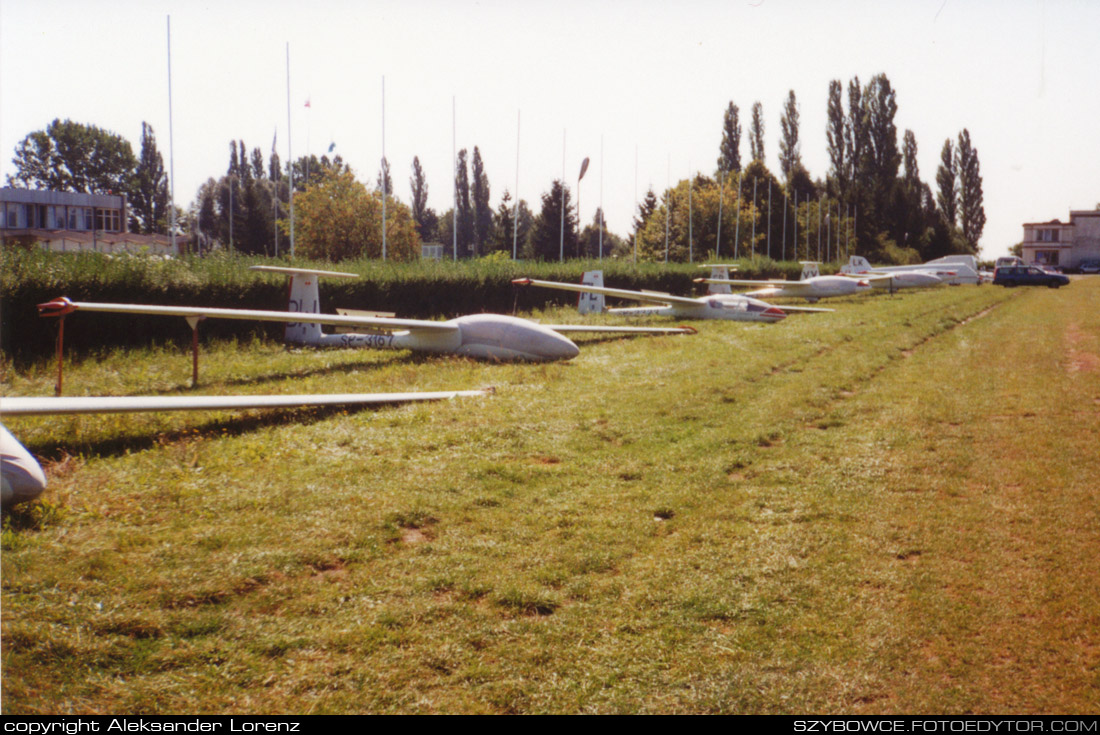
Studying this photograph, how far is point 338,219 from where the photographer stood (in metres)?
42.4

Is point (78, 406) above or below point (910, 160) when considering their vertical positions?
below

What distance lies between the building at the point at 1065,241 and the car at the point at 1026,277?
7037 centimetres

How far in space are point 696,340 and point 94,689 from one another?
13791 millimetres

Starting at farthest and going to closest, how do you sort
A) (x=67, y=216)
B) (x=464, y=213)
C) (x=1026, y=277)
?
(x=464, y=213) → (x=67, y=216) → (x=1026, y=277)

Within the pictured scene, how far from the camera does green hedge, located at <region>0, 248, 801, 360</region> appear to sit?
11.8m

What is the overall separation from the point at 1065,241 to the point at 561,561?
126 m

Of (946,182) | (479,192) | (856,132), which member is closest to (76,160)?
(479,192)

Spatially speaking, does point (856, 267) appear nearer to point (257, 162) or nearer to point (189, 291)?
point (189, 291)

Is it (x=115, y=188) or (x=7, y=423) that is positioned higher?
(x=115, y=188)

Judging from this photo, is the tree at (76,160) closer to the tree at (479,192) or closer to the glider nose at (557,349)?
the tree at (479,192)

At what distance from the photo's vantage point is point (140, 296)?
13523 mm
